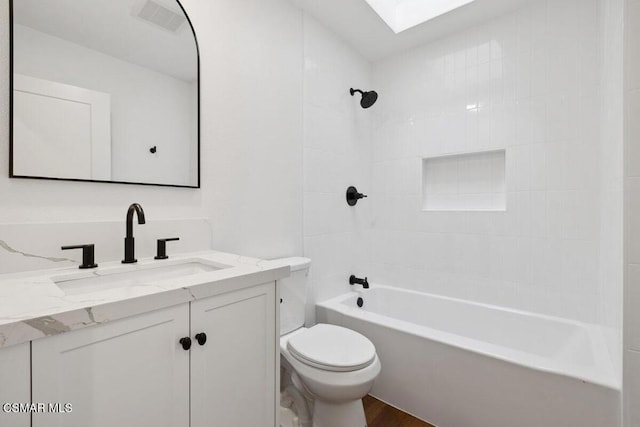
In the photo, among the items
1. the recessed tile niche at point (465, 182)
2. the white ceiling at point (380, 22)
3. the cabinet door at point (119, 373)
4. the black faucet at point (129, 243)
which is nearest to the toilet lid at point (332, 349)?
the cabinet door at point (119, 373)

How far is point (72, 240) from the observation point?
1039 mm

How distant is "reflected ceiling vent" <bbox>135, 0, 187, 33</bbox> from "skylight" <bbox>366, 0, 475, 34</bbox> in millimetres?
1233

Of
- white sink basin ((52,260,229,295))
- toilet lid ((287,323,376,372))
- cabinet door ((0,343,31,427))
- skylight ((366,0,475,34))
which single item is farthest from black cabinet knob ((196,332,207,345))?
skylight ((366,0,475,34))

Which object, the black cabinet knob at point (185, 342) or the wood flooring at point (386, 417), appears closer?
the black cabinet knob at point (185, 342)

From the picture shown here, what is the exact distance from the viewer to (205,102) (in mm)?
1455

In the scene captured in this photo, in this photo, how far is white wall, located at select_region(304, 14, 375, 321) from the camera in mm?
2059

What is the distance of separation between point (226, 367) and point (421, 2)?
2.54m

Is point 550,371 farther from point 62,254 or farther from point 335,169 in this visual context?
point 62,254

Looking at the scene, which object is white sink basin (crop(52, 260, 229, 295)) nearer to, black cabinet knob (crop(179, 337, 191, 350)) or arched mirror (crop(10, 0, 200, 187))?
black cabinet knob (crop(179, 337, 191, 350))

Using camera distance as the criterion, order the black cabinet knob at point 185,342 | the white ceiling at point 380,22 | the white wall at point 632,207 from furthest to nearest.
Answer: the white ceiling at point 380,22 → the white wall at point 632,207 → the black cabinet knob at point 185,342

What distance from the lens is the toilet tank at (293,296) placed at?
5.29ft

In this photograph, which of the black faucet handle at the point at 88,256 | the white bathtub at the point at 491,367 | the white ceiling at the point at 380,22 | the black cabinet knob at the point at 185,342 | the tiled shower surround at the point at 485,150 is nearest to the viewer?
the black cabinet knob at the point at 185,342

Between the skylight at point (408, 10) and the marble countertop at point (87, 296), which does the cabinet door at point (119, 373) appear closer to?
the marble countertop at point (87, 296)

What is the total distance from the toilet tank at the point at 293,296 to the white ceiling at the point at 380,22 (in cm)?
168
